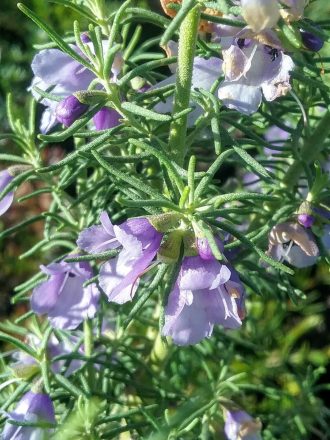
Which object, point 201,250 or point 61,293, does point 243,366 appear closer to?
point 61,293

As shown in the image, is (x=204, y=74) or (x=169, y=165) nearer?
(x=169, y=165)

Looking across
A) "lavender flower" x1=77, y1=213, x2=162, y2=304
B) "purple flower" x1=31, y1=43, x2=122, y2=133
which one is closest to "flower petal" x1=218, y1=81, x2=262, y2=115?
"purple flower" x1=31, y1=43, x2=122, y2=133

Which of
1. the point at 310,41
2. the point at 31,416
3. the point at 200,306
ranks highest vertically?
the point at 310,41

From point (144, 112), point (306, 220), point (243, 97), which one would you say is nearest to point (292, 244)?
point (306, 220)

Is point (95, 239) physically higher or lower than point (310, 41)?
lower

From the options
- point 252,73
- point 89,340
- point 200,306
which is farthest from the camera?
point 89,340

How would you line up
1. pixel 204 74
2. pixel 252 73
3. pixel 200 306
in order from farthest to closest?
pixel 204 74 → pixel 252 73 → pixel 200 306

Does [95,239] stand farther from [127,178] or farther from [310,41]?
[310,41]
